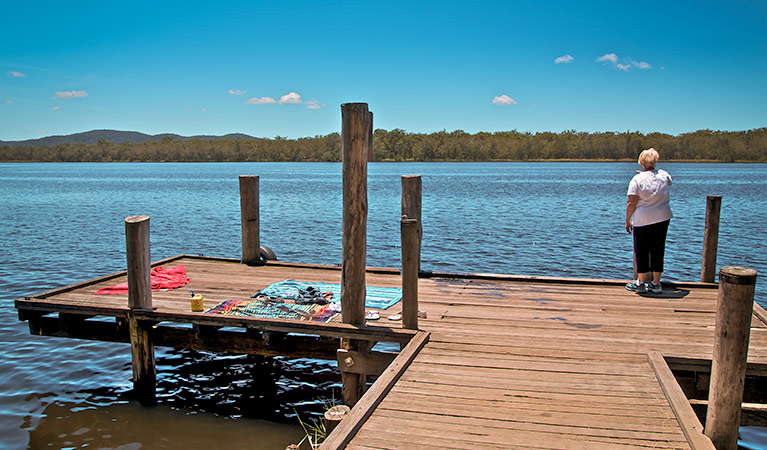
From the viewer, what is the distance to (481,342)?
623cm

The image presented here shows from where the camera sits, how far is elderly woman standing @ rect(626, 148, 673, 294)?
8.05 metres

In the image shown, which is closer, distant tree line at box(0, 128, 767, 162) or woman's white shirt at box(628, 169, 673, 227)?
woman's white shirt at box(628, 169, 673, 227)

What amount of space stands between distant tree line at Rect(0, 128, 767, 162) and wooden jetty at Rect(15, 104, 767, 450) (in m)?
147

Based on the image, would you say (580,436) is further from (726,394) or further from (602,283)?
(602,283)

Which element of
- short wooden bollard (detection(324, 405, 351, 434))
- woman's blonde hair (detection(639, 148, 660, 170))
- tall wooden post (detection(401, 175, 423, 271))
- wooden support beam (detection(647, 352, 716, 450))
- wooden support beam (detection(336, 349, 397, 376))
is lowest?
wooden support beam (detection(336, 349, 397, 376))

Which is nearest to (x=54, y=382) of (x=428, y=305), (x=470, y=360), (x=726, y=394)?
(x=428, y=305)

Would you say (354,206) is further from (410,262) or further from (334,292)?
(334,292)

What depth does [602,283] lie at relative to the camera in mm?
9039

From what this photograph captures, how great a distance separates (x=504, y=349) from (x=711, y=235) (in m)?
4.52

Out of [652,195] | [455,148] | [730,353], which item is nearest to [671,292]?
[652,195]

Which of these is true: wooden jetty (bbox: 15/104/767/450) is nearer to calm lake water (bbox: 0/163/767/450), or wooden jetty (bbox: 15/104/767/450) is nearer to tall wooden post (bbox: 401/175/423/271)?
tall wooden post (bbox: 401/175/423/271)

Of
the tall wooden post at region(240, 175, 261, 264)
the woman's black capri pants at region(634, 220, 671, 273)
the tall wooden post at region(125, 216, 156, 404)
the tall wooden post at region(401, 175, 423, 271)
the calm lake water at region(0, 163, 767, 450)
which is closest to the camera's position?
the tall wooden post at region(125, 216, 156, 404)

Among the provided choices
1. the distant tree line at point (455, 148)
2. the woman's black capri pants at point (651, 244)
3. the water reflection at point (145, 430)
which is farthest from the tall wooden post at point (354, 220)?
the distant tree line at point (455, 148)

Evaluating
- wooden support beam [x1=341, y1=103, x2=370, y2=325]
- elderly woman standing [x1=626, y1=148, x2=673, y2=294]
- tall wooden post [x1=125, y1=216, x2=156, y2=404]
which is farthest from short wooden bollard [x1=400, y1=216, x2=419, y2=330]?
elderly woman standing [x1=626, y1=148, x2=673, y2=294]
